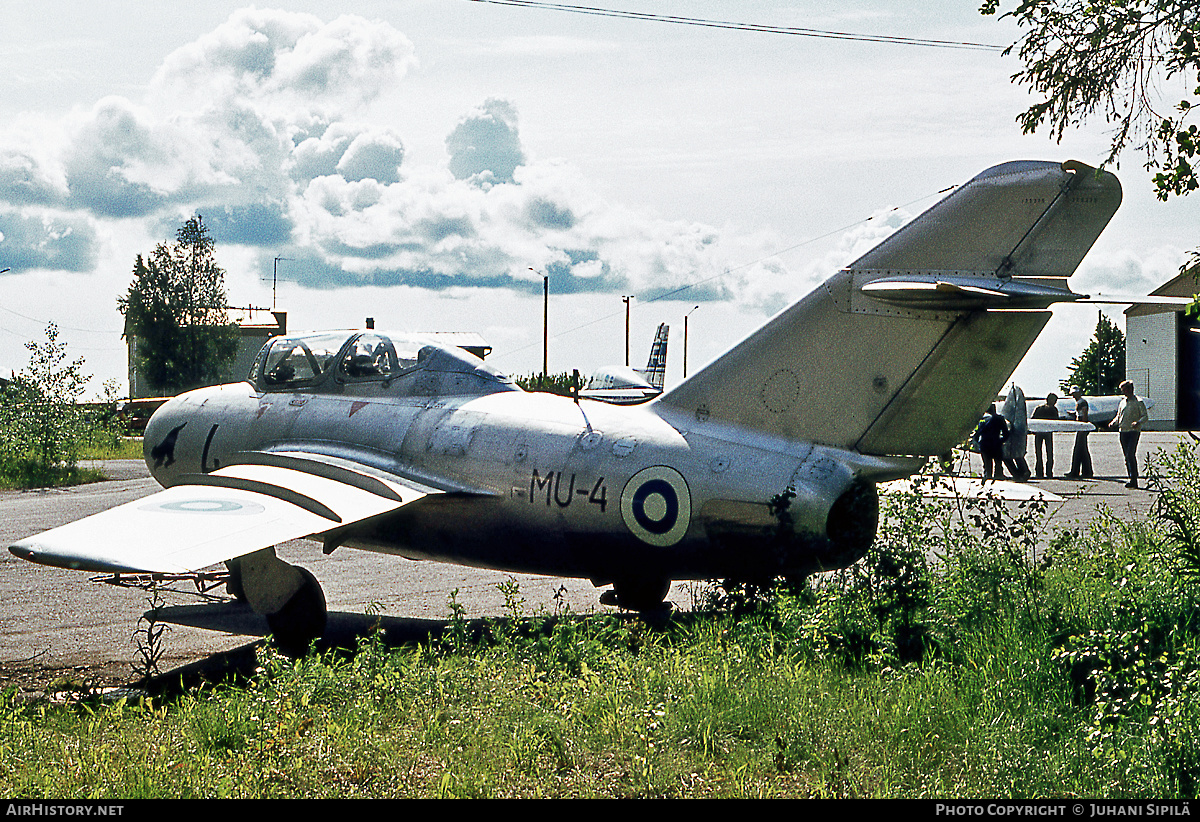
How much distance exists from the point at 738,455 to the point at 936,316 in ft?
6.21

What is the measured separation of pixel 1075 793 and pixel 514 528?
17.8ft

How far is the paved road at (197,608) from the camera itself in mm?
8484

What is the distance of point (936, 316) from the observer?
8133mm

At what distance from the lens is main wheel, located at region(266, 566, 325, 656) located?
8953mm

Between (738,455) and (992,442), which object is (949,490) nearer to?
(738,455)

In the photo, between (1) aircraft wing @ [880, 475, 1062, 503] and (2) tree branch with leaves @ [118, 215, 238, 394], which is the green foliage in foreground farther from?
(2) tree branch with leaves @ [118, 215, 238, 394]

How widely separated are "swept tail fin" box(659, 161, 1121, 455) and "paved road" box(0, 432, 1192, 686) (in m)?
1.98

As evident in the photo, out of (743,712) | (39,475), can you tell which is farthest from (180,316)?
(743,712)

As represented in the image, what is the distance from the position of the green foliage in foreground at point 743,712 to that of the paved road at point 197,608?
1.84 meters

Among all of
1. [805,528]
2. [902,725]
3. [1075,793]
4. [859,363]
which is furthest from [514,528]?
[1075,793]

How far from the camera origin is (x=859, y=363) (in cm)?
829

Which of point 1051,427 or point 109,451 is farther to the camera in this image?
point 109,451

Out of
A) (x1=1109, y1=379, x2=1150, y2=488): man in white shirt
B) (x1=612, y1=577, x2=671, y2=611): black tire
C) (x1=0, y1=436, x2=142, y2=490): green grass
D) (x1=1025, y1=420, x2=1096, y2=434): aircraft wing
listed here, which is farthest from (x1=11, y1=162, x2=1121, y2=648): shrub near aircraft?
(x1=0, y1=436, x2=142, y2=490): green grass

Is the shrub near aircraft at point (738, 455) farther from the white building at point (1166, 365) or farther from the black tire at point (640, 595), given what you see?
the white building at point (1166, 365)
